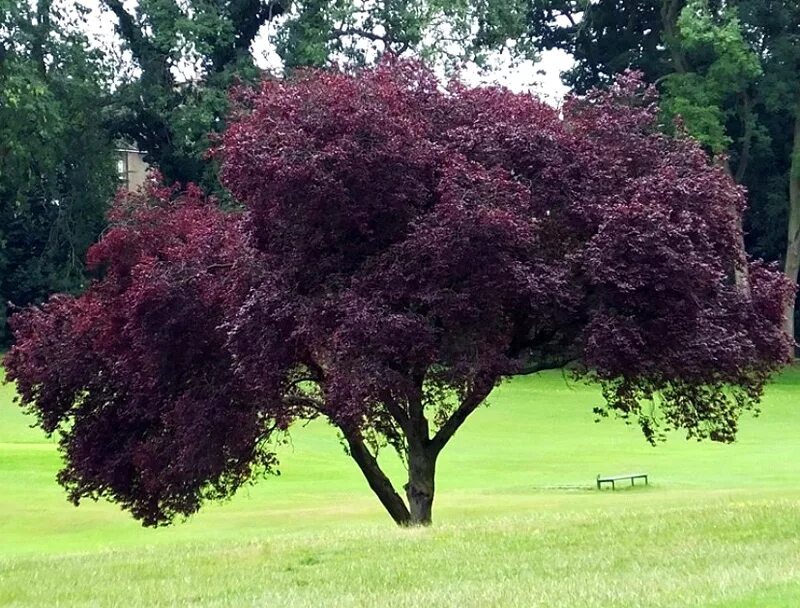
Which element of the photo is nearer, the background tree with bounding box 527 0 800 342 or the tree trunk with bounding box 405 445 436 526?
the tree trunk with bounding box 405 445 436 526

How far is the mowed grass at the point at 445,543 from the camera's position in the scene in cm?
970

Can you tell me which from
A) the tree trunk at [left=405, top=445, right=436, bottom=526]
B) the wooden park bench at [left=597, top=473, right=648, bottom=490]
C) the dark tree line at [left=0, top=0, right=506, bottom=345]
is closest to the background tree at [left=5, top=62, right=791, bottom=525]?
the tree trunk at [left=405, top=445, right=436, bottom=526]

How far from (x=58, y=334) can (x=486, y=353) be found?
6.58 metres

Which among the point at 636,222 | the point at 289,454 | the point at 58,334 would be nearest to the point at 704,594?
the point at 636,222

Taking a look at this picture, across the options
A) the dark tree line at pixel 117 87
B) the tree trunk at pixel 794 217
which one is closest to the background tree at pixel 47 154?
the dark tree line at pixel 117 87

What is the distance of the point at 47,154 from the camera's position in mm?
49250

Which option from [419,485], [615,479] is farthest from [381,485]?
[615,479]

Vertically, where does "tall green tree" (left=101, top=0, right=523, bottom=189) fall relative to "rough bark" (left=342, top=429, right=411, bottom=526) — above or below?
above

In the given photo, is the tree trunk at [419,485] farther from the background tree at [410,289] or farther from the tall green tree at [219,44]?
the tall green tree at [219,44]

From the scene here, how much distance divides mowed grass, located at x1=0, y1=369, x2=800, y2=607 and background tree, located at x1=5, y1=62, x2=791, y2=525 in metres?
1.43

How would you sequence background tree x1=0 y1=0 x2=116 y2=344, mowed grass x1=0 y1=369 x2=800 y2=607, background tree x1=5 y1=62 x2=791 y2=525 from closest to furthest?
1. mowed grass x1=0 y1=369 x2=800 y2=607
2. background tree x1=5 y1=62 x2=791 y2=525
3. background tree x1=0 y1=0 x2=116 y2=344

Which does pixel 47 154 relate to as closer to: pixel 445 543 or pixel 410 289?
pixel 410 289

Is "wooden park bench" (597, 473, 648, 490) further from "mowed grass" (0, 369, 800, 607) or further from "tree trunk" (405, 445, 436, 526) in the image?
"tree trunk" (405, 445, 436, 526)

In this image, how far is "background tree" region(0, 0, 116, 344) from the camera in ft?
154
